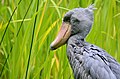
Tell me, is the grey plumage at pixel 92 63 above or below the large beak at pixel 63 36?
below

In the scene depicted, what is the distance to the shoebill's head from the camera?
2.64 metres

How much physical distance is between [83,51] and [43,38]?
642 mm

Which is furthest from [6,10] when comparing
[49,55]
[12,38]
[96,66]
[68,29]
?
[96,66]

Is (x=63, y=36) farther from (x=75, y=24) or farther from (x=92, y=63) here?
(x=92, y=63)

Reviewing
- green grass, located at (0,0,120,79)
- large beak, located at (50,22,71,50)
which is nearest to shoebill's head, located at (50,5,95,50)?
large beak, located at (50,22,71,50)

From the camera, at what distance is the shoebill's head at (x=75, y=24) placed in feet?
8.66

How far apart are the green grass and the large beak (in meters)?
0.34

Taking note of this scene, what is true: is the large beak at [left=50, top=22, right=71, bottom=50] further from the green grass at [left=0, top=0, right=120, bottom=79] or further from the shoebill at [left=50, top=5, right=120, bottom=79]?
the green grass at [left=0, top=0, right=120, bottom=79]

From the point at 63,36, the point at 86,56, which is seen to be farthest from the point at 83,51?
the point at 63,36

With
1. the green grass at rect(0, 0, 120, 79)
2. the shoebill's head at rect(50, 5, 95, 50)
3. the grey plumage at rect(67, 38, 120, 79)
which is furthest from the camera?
the green grass at rect(0, 0, 120, 79)

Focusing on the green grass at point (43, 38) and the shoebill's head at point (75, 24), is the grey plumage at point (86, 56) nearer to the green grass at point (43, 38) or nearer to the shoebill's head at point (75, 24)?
the shoebill's head at point (75, 24)

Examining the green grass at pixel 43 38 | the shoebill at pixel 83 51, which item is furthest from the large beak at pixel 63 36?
the green grass at pixel 43 38

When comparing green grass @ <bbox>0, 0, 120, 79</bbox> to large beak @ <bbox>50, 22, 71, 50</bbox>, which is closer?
large beak @ <bbox>50, 22, 71, 50</bbox>

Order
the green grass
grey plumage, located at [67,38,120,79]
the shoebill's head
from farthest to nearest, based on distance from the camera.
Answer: the green grass → the shoebill's head → grey plumage, located at [67,38,120,79]
